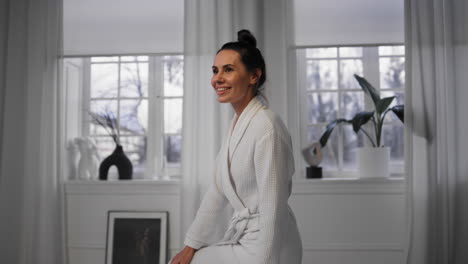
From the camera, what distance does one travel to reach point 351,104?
3.52m

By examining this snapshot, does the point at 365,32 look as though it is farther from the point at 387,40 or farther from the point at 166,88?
the point at 166,88

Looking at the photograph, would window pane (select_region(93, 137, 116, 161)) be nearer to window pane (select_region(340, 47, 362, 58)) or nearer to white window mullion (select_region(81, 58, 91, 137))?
white window mullion (select_region(81, 58, 91, 137))

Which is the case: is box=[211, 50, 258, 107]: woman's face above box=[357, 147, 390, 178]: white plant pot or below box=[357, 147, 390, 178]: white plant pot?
above

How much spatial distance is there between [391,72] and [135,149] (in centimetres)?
228

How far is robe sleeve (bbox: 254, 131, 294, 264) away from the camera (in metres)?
1.35

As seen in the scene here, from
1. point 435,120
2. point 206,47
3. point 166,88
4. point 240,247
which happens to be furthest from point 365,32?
point 240,247

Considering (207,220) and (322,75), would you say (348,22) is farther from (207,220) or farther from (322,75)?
(207,220)

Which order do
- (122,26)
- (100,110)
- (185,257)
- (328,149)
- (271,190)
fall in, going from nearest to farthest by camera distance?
(271,190), (185,257), (122,26), (328,149), (100,110)

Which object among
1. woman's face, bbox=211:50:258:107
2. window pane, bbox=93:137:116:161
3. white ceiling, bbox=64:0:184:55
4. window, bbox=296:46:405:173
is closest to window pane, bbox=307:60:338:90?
window, bbox=296:46:405:173

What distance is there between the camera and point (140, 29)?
3.38 m

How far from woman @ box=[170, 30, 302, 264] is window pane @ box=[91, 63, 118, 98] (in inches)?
92.1

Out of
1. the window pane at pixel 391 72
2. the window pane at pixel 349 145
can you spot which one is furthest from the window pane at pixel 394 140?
the window pane at pixel 391 72

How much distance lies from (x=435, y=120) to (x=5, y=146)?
3220 mm

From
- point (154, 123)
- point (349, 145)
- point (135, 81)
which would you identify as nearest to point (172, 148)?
point (154, 123)
